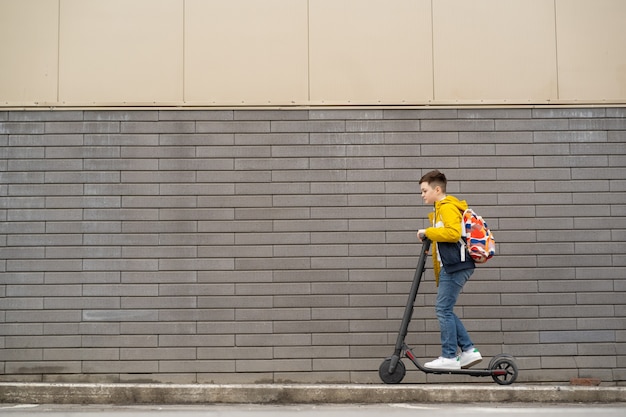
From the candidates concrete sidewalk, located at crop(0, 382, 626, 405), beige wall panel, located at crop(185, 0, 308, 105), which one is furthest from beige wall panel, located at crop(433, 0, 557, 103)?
concrete sidewalk, located at crop(0, 382, 626, 405)

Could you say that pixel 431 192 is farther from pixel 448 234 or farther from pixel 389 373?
pixel 389 373

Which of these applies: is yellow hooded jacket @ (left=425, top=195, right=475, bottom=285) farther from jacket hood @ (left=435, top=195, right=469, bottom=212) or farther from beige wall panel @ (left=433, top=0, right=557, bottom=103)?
beige wall panel @ (left=433, top=0, right=557, bottom=103)

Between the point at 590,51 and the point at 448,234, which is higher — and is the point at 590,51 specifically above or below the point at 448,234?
above

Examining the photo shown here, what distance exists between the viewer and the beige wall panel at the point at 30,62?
28.6 feet

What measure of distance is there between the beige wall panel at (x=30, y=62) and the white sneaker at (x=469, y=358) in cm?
475

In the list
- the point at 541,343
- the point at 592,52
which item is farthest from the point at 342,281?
the point at 592,52

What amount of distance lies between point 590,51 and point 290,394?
15.1 ft

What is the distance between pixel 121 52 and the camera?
8.75m

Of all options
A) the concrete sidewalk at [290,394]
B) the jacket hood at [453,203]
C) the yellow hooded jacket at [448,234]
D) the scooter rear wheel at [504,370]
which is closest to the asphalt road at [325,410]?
the concrete sidewalk at [290,394]

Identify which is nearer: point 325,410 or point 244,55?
point 325,410

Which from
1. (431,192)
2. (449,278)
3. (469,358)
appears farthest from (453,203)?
(469,358)

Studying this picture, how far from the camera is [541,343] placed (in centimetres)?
858

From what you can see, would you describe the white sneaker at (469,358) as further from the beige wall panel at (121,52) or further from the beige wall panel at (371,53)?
the beige wall panel at (121,52)

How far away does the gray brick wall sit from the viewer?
8.51m
